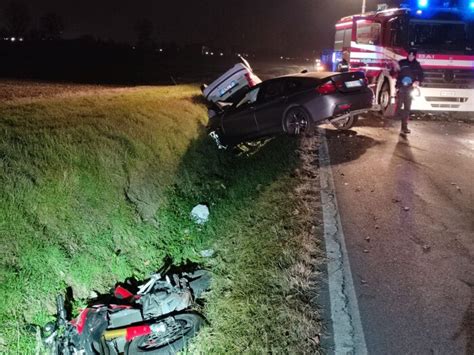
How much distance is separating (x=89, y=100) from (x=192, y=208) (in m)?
5.21

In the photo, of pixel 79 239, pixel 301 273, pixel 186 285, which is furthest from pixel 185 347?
pixel 79 239

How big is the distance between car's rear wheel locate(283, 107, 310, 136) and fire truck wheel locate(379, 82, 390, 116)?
4464mm

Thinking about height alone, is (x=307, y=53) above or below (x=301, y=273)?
below

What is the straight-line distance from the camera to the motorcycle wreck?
3.90m

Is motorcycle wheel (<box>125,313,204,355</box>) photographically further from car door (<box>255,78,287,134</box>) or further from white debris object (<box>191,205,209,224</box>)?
car door (<box>255,78,287,134</box>)

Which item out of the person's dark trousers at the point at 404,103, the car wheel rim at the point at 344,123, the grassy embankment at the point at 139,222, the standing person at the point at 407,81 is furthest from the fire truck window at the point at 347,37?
the grassy embankment at the point at 139,222

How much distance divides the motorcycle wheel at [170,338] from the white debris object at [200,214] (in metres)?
2.80

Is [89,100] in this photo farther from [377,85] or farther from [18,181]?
[377,85]

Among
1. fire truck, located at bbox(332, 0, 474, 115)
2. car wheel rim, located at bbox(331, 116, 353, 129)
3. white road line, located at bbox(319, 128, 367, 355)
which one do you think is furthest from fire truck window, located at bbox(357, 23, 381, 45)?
white road line, located at bbox(319, 128, 367, 355)

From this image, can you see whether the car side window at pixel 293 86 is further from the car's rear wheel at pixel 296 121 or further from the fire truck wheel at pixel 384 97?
the fire truck wheel at pixel 384 97

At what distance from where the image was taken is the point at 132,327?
13.4 ft

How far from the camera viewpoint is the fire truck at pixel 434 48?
485 inches

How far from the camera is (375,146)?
959 centimetres

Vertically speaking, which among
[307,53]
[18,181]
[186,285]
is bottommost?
[307,53]
